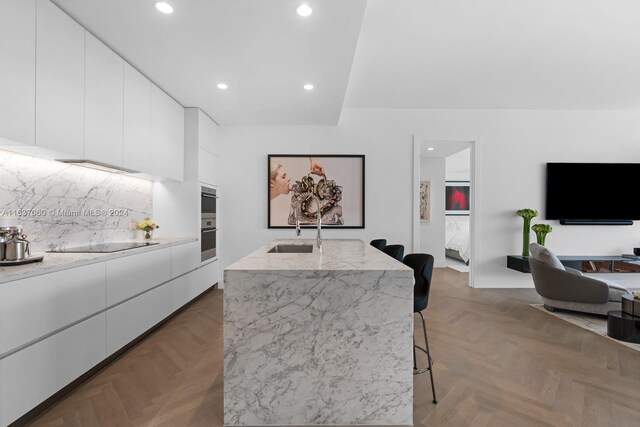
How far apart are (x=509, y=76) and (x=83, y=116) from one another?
4.45 meters

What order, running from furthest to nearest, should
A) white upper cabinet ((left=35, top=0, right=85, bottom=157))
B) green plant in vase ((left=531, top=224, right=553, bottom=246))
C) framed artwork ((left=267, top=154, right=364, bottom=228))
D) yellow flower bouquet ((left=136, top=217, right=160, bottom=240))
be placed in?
framed artwork ((left=267, top=154, right=364, bottom=228)) < green plant in vase ((left=531, top=224, right=553, bottom=246)) < yellow flower bouquet ((left=136, top=217, right=160, bottom=240)) < white upper cabinet ((left=35, top=0, right=85, bottom=157))

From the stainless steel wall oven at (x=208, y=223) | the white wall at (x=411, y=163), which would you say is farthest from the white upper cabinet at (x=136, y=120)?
the white wall at (x=411, y=163)

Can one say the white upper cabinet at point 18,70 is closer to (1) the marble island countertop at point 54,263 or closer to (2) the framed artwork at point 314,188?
(1) the marble island countertop at point 54,263

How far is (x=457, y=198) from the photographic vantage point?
946 centimetres

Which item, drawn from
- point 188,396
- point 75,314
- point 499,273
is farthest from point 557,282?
point 75,314

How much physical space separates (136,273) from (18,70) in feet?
5.34

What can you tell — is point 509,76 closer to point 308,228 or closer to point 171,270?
point 308,228

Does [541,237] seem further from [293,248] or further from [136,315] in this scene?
[136,315]

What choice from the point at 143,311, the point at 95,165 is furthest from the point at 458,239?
the point at 95,165

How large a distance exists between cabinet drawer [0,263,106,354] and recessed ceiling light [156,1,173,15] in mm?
1841

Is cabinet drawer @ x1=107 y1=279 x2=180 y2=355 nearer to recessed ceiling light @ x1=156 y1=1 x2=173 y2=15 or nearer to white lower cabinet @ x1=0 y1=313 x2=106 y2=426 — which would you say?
white lower cabinet @ x1=0 y1=313 x2=106 y2=426

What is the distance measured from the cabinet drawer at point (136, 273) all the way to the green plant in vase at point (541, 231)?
5.04 m

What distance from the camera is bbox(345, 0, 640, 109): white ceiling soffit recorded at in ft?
8.66

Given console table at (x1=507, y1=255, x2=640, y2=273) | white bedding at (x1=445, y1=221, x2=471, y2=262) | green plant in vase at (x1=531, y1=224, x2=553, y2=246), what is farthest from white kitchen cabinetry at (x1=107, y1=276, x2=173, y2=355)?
white bedding at (x1=445, y1=221, x2=471, y2=262)
